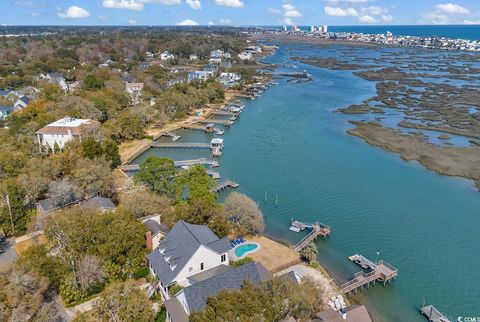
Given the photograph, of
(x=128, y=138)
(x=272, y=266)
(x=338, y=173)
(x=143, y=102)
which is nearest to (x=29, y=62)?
(x=143, y=102)

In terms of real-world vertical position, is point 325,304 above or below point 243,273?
below

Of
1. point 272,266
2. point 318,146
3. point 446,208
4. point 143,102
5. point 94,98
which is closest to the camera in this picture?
point 272,266

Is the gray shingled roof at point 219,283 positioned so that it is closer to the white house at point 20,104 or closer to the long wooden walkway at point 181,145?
the long wooden walkway at point 181,145

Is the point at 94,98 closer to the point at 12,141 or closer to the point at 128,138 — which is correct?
the point at 128,138

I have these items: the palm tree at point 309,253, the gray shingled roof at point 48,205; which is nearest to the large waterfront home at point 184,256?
the palm tree at point 309,253

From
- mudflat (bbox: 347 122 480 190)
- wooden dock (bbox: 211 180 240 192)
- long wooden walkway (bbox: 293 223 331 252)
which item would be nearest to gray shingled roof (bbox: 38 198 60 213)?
wooden dock (bbox: 211 180 240 192)

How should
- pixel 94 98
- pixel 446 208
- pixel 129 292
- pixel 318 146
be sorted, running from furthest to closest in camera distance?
pixel 94 98 < pixel 318 146 < pixel 446 208 < pixel 129 292

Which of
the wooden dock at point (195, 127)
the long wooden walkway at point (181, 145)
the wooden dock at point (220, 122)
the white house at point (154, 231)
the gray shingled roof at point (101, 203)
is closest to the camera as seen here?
the white house at point (154, 231)
